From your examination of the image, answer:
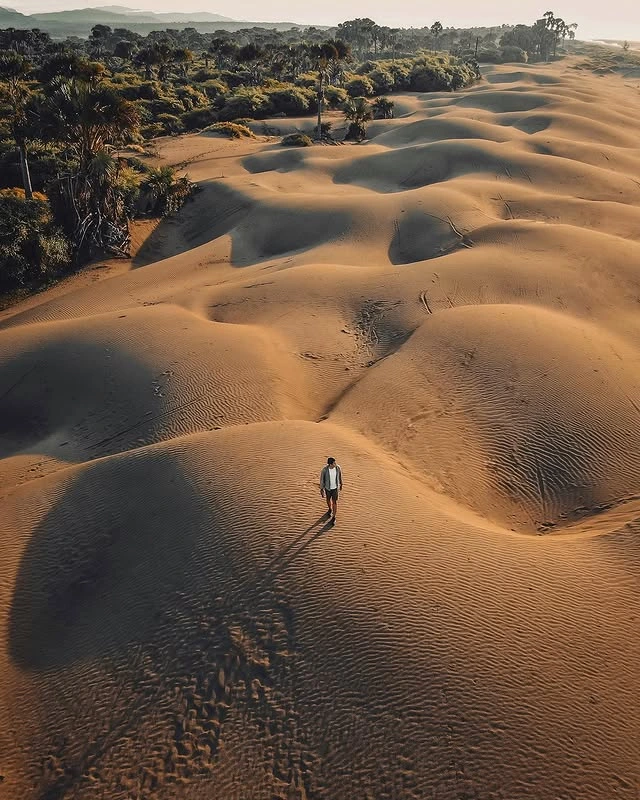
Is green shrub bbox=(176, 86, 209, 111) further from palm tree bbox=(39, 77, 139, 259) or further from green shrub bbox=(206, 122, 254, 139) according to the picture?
palm tree bbox=(39, 77, 139, 259)

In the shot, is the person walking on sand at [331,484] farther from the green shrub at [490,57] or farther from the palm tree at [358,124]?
the green shrub at [490,57]

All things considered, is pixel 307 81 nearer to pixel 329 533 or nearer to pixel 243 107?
pixel 243 107

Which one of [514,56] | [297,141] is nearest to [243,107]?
[297,141]

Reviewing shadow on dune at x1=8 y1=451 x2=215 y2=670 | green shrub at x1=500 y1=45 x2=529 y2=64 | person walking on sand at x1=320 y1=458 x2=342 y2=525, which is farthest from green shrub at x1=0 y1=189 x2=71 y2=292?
green shrub at x1=500 y1=45 x2=529 y2=64

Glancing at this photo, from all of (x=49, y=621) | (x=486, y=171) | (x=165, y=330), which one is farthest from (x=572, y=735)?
(x=486, y=171)

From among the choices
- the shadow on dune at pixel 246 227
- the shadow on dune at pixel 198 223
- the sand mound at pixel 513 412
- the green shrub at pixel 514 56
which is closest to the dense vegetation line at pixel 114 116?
the shadow on dune at pixel 198 223
